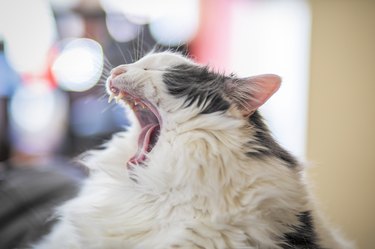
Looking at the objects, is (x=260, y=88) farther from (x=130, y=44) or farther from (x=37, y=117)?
(x=37, y=117)

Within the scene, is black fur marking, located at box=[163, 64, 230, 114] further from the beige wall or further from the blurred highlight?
the beige wall

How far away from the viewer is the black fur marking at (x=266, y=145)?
50cm

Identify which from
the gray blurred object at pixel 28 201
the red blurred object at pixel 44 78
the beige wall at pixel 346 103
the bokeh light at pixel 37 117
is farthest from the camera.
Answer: the bokeh light at pixel 37 117

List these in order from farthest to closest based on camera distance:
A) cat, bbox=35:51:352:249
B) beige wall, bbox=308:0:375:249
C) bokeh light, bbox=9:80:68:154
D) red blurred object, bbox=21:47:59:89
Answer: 1. bokeh light, bbox=9:80:68:154
2. red blurred object, bbox=21:47:59:89
3. beige wall, bbox=308:0:375:249
4. cat, bbox=35:51:352:249

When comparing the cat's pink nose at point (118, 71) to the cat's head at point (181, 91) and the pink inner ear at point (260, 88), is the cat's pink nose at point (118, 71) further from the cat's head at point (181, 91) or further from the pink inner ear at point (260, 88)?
the pink inner ear at point (260, 88)

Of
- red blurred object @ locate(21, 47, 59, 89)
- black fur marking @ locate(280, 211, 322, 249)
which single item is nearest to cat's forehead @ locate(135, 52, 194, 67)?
black fur marking @ locate(280, 211, 322, 249)

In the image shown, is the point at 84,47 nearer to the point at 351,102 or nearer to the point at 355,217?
the point at 351,102

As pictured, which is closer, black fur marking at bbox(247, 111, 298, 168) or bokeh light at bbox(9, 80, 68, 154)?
black fur marking at bbox(247, 111, 298, 168)

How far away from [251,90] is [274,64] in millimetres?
280

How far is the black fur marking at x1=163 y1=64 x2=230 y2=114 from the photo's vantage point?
52 centimetres

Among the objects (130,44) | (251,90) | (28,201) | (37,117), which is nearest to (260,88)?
(251,90)

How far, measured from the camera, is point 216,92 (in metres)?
0.52

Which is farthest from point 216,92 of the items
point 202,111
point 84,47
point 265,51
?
point 84,47

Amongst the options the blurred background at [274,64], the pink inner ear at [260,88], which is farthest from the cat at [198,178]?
the blurred background at [274,64]
